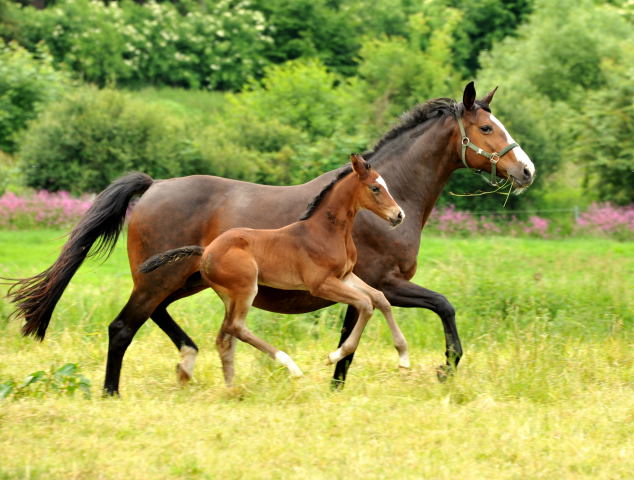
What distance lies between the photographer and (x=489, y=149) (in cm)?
723

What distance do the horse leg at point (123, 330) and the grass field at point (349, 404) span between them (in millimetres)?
192

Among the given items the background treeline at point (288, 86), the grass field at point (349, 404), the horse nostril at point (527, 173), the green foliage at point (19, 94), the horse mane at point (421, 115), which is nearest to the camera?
the grass field at point (349, 404)

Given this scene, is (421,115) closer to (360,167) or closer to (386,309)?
(360,167)

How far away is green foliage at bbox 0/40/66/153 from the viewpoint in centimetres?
2638

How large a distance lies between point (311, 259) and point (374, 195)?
625 millimetres

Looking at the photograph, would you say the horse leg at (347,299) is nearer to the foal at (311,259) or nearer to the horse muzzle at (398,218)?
the foal at (311,259)

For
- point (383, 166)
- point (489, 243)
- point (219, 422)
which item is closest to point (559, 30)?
point (489, 243)

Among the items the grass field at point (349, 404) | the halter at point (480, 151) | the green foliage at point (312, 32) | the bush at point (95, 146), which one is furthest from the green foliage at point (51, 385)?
the green foliage at point (312, 32)

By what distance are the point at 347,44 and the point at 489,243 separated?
20.8 meters

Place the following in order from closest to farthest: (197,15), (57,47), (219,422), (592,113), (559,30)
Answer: (219,422), (592,113), (559,30), (57,47), (197,15)

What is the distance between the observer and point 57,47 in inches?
1380

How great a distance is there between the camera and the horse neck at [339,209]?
6.64 m

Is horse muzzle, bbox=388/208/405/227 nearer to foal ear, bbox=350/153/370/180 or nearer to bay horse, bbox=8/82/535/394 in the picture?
foal ear, bbox=350/153/370/180

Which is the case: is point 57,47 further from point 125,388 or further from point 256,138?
point 125,388
